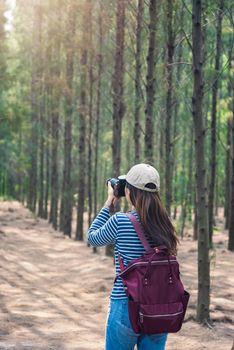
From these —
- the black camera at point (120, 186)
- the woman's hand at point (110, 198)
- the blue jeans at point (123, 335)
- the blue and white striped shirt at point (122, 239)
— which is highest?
the black camera at point (120, 186)

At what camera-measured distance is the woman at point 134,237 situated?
2945mm

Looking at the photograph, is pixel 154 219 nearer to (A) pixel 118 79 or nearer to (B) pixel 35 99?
(A) pixel 118 79

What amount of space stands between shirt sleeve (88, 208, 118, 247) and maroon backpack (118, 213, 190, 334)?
0.11m

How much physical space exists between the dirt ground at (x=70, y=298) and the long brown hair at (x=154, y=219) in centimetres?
321

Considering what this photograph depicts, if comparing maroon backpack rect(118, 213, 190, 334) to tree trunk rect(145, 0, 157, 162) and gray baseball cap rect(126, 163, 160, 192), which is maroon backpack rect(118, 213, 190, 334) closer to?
gray baseball cap rect(126, 163, 160, 192)

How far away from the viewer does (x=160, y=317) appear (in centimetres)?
291

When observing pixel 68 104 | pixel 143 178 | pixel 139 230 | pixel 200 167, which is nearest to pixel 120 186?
pixel 143 178

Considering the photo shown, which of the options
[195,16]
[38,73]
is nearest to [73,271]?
[195,16]

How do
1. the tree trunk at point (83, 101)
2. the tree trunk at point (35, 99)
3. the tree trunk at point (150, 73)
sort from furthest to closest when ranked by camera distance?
the tree trunk at point (35, 99) < the tree trunk at point (83, 101) < the tree trunk at point (150, 73)

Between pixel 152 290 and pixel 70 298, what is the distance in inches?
259

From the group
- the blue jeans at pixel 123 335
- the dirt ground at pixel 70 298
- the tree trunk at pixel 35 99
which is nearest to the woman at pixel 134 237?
the blue jeans at pixel 123 335

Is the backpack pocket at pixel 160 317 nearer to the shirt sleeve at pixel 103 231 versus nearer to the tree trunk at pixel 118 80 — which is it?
the shirt sleeve at pixel 103 231

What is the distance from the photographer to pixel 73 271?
12703 millimetres

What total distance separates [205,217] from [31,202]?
2581cm
